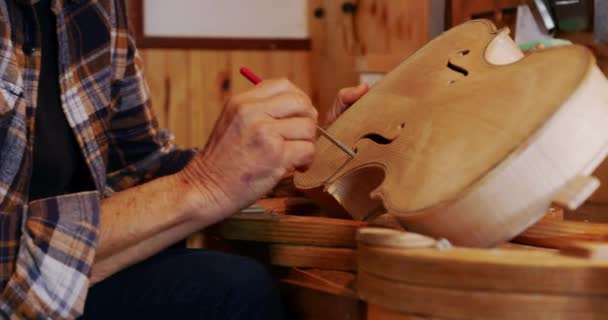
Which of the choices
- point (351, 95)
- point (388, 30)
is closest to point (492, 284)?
point (351, 95)

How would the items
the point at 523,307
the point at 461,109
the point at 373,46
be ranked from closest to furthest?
1. the point at 523,307
2. the point at 461,109
3. the point at 373,46

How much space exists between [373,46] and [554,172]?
7.49 feet

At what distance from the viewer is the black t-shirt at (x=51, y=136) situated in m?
1.08

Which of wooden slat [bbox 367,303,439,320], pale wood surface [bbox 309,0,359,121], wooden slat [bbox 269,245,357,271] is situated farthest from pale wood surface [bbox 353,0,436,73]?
wooden slat [bbox 367,303,439,320]

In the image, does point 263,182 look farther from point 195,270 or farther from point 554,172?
point 554,172

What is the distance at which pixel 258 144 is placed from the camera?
0.91 meters

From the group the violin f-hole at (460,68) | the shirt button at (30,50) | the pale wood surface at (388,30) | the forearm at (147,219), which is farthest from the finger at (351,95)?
the pale wood surface at (388,30)

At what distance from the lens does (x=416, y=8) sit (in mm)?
2605

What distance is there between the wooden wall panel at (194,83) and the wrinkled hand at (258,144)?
217 cm

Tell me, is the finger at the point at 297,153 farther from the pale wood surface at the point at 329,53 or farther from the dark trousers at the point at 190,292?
the pale wood surface at the point at 329,53

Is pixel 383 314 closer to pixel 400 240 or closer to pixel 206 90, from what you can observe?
pixel 400 240

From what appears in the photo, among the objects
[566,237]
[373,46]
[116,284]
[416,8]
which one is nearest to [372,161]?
[566,237]

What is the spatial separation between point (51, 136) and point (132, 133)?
213mm

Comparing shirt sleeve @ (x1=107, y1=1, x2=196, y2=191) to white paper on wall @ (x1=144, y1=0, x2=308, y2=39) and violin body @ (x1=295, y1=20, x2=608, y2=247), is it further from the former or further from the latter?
white paper on wall @ (x1=144, y1=0, x2=308, y2=39)
